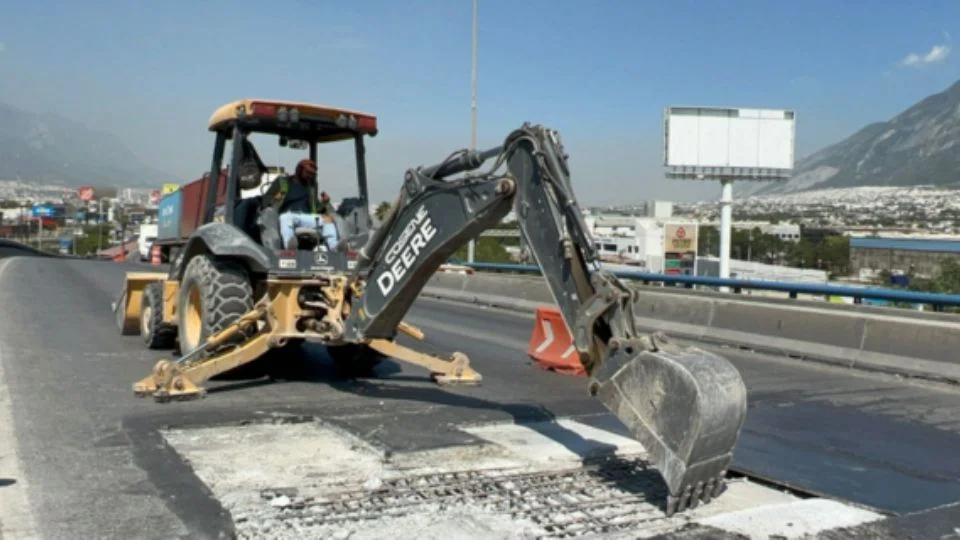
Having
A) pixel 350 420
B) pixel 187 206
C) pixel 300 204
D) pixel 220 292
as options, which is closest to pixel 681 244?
pixel 187 206

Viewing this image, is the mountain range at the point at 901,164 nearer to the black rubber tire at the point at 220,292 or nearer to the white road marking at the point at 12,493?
the black rubber tire at the point at 220,292

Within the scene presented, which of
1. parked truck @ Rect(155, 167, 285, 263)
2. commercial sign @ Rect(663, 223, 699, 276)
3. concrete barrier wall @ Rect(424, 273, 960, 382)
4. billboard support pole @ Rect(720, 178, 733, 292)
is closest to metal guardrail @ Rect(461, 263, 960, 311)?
concrete barrier wall @ Rect(424, 273, 960, 382)

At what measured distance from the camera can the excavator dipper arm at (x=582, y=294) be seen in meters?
5.22

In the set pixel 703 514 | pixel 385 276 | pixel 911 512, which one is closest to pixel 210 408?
pixel 385 276

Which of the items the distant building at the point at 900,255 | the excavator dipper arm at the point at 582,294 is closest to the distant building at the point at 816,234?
the distant building at the point at 900,255

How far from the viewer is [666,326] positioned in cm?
1591

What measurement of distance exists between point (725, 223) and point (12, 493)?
1342 inches

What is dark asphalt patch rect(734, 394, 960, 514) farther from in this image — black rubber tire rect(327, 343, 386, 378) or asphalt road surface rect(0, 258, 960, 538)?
black rubber tire rect(327, 343, 386, 378)

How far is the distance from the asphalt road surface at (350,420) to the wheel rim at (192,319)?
61 centimetres

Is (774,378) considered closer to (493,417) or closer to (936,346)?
(936,346)

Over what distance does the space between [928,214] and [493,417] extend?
25.9m

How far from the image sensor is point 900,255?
19250 millimetres

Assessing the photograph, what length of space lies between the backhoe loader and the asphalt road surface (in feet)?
1.63

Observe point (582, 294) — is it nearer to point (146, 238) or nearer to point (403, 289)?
point (403, 289)
